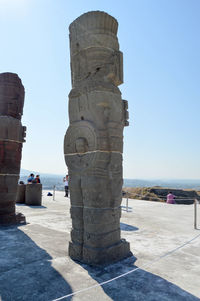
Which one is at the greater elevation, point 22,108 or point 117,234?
point 22,108

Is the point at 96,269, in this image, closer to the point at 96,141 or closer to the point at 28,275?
the point at 28,275

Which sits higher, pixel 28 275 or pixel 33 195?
pixel 33 195

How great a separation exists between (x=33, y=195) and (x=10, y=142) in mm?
4462

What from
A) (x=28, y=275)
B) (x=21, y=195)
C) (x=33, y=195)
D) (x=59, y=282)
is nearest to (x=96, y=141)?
(x=59, y=282)

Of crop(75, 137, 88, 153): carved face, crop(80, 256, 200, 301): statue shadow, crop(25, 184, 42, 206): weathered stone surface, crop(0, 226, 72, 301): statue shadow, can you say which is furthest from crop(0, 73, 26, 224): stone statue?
crop(80, 256, 200, 301): statue shadow

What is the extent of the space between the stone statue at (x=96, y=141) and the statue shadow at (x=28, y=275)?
0.72m

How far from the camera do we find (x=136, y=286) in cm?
332

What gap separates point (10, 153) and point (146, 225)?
511cm

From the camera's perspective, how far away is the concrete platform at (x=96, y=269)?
312 centimetres

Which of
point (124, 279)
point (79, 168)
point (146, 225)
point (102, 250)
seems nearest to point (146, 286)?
point (124, 279)

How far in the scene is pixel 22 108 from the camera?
8.22m

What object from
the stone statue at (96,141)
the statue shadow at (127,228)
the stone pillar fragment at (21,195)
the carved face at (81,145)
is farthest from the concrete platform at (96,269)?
the stone pillar fragment at (21,195)

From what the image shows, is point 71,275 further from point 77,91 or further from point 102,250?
point 77,91

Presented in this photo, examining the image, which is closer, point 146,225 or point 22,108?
point 146,225
